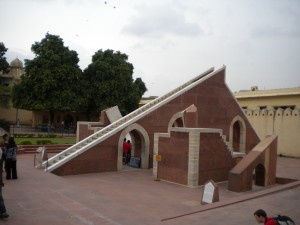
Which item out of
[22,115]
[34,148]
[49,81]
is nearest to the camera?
[34,148]

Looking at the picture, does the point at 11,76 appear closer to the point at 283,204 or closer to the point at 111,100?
the point at 111,100

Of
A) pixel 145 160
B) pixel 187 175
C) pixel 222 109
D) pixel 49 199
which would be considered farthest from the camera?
pixel 222 109

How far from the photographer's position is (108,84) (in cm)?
3809

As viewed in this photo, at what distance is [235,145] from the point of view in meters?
23.1

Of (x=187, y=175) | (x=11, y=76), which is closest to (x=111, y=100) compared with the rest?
(x=11, y=76)

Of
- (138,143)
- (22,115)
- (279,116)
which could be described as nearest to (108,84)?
(22,115)

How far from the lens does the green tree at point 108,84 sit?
125 feet

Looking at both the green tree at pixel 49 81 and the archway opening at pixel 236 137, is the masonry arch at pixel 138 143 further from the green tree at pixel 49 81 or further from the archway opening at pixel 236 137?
the green tree at pixel 49 81

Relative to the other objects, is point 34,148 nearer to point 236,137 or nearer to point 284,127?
point 236,137

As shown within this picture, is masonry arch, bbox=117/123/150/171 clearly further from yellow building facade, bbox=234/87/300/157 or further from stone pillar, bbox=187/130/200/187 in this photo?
yellow building facade, bbox=234/87/300/157

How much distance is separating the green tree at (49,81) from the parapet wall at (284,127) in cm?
1950

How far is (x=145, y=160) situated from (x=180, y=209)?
7477 millimetres

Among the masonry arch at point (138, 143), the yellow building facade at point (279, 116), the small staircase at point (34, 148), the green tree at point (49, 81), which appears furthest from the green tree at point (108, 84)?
the masonry arch at point (138, 143)

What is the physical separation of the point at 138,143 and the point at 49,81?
62.0 feet
